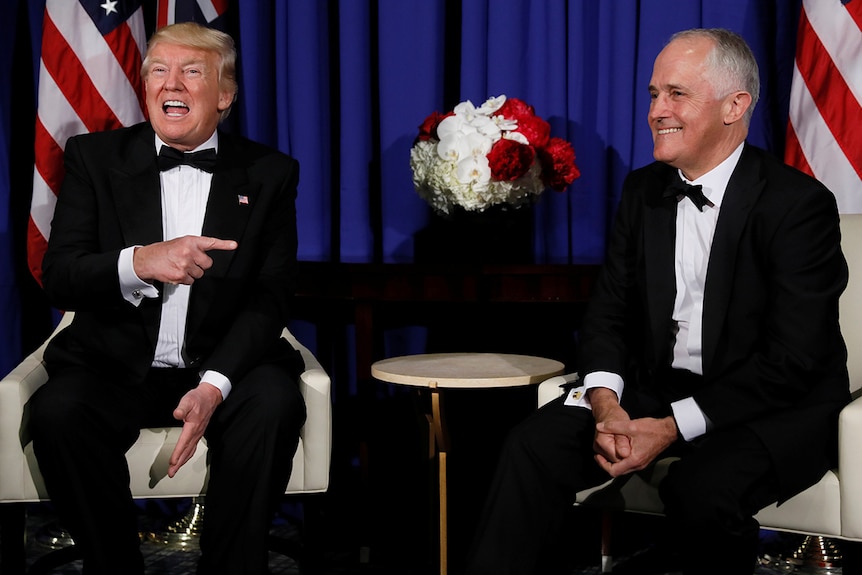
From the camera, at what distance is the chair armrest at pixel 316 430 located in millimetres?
2510

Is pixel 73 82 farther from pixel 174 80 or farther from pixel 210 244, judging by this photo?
pixel 210 244

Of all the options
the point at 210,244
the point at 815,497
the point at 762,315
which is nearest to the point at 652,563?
the point at 815,497

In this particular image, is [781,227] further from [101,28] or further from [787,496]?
[101,28]

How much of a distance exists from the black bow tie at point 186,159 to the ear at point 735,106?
4.25 feet

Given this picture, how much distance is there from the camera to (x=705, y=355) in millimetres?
2385

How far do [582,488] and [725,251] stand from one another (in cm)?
64

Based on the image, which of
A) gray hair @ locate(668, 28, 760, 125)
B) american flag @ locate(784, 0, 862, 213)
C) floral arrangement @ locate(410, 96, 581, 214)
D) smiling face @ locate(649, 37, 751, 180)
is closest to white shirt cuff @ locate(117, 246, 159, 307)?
floral arrangement @ locate(410, 96, 581, 214)

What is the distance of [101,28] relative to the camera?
3.39 metres

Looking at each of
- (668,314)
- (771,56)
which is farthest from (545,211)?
(668,314)

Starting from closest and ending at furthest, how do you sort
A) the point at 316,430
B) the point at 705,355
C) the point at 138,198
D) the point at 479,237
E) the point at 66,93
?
the point at 705,355, the point at 316,430, the point at 138,198, the point at 479,237, the point at 66,93

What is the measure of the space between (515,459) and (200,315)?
91cm

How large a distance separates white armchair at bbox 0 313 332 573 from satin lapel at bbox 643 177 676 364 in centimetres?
82

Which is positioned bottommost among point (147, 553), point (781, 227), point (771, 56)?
point (147, 553)

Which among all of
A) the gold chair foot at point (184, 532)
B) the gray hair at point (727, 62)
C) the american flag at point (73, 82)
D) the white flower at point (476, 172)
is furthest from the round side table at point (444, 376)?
the american flag at point (73, 82)
